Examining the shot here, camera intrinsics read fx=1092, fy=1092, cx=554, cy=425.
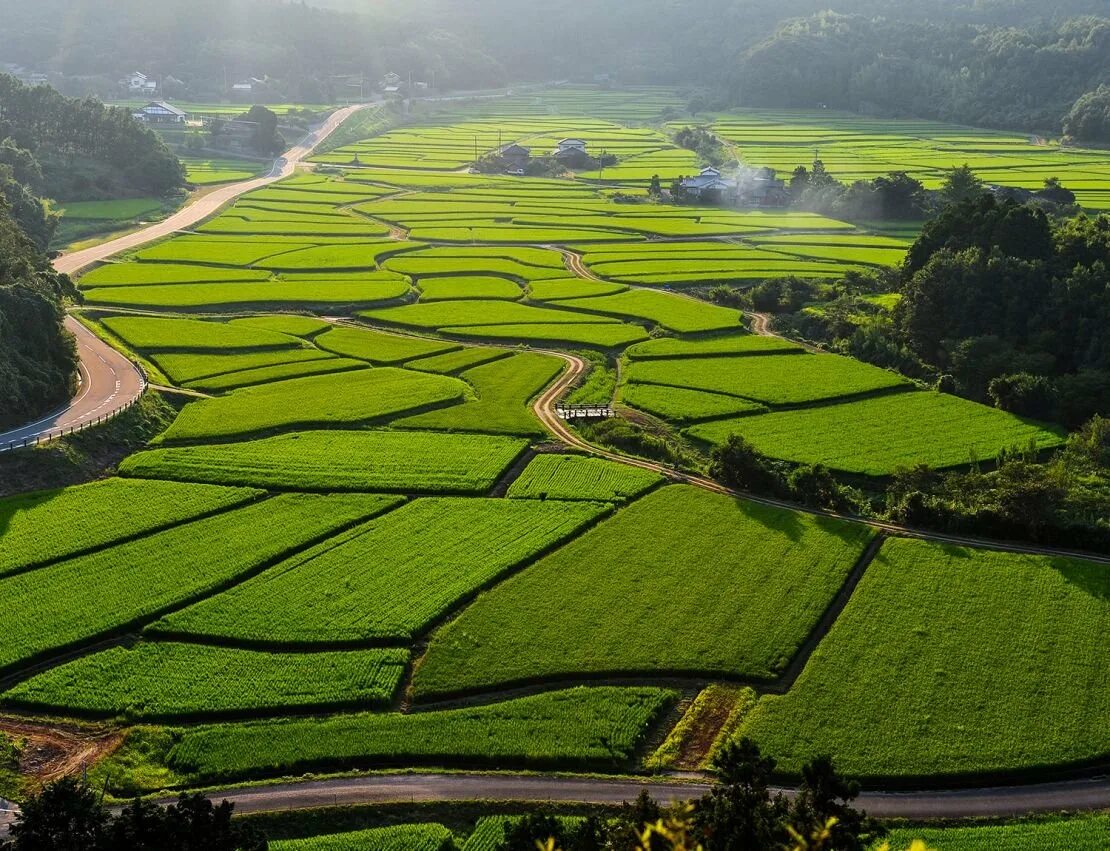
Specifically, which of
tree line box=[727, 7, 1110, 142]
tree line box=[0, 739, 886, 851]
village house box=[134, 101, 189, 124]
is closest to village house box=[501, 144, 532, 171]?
village house box=[134, 101, 189, 124]

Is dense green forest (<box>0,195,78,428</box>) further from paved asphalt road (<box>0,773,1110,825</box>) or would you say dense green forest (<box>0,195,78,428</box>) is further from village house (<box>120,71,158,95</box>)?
village house (<box>120,71,158,95</box>)

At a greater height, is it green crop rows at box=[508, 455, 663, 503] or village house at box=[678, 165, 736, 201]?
village house at box=[678, 165, 736, 201]

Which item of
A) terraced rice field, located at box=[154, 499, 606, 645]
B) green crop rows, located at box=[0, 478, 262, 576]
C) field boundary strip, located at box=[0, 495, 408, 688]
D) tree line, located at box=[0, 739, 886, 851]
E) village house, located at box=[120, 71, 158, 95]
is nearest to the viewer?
tree line, located at box=[0, 739, 886, 851]

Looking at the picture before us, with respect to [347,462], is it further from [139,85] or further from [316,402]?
[139,85]

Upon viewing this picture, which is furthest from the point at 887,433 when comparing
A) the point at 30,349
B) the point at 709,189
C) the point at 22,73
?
the point at 22,73

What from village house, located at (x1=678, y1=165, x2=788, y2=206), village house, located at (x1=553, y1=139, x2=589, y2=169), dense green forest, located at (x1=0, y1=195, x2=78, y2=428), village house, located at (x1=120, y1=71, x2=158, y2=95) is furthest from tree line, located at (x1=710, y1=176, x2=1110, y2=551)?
village house, located at (x1=120, y1=71, x2=158, y2=95)

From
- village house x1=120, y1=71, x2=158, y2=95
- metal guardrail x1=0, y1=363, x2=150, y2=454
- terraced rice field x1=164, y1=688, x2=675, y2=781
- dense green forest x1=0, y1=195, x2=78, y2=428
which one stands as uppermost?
village house x1=120, y1=71, x2=158, y2=95

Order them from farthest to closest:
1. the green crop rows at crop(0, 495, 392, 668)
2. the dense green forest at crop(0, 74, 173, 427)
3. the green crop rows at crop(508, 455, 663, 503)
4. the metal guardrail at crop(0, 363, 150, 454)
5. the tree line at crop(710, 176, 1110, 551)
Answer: the dense green forest at crop(0, 74, 173, 427)
the metal guardrail at crop(0, 363, 150, 454)
the green crop rows at crop(508, 455, 663, 503)
the tree line at crop(710, 176, 1110, 551)
the green crop rows at crop(0, 495, 392, 668)

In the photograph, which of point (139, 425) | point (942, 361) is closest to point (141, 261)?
point (139, 425)

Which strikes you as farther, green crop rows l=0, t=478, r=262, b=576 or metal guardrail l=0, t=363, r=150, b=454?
metal guardrail l=0, t=363, r=150, b=454

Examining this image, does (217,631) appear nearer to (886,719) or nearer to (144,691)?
(144,691)

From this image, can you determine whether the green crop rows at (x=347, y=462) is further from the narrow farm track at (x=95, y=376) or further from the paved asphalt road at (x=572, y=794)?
the paved asphalt road at (x=572, y=794)
